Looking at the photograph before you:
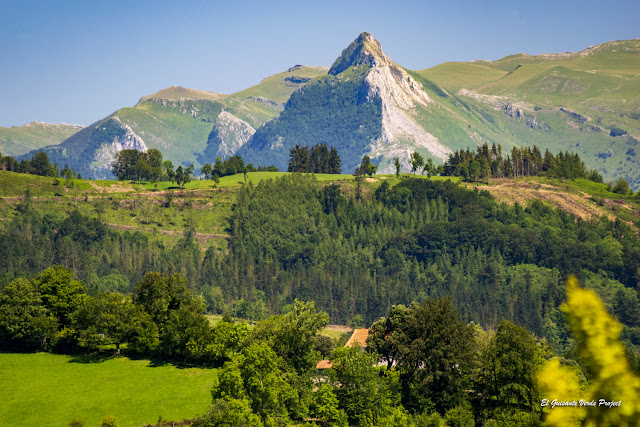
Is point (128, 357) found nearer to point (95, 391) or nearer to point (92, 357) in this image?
point (92, 357)

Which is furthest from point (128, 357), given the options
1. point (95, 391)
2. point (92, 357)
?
point (95, 391)

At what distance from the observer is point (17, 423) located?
8038 centimetres

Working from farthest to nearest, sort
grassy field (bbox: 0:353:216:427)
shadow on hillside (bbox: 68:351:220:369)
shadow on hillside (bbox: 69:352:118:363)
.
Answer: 1. shadow on hillside (bbox: 69:352:118:363)
2. shadow on hillside (bbox: 68:351:220:369)
3. grassy field (bbox: 0:353:216:427)

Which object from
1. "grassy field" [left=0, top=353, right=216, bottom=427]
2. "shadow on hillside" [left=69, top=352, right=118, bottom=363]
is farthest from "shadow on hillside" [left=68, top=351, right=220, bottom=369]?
"grassy field" [left=0, top=353, right=216, bottom=427]

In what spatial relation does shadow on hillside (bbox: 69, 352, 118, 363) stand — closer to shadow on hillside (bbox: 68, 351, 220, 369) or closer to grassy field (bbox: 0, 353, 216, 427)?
shadow on hillside (bbox: 68, 351, 220, 369)

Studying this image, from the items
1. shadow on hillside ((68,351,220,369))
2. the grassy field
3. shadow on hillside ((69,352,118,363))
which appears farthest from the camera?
shadow on hillside ((69,352,118,363))

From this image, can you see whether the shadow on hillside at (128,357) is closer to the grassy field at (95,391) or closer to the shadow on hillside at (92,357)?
the shadow on hillside at (92,357)

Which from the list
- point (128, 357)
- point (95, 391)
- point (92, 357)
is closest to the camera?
point (95, 391)

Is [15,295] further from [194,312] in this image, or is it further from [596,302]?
[596,302]

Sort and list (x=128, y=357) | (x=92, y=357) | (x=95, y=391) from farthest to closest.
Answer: (x=128, y=357)
(x=92, y=357)
(x=95, y=391)

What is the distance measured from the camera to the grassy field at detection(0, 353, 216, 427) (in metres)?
84.1

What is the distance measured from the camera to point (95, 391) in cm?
9338

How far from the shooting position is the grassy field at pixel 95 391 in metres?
84.1

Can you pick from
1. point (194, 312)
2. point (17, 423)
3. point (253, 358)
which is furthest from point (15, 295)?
point (253, 358)
